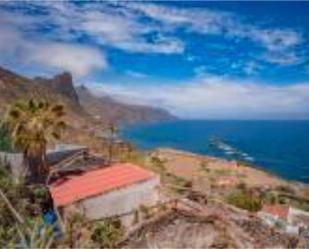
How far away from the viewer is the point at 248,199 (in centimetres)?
5256

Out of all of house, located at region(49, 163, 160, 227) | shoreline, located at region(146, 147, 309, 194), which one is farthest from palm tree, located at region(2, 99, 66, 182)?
shoreline, located at region(146, 147, 309, 194)

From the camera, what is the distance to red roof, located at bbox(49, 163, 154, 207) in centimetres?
3147

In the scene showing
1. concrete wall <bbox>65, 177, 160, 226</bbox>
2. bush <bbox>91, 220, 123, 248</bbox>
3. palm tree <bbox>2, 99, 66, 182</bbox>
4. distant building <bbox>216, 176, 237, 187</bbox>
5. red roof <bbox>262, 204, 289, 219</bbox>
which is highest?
palm tree <bbox>2, 99, 66, 182</bbox>

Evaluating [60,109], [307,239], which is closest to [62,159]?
[60,109]

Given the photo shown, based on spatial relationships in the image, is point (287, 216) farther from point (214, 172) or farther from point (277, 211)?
point (214, 172)

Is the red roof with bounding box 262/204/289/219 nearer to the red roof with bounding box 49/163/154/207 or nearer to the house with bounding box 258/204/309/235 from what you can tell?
the house with bounding box 258/204/309/235

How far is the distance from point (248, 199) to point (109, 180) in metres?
22.3

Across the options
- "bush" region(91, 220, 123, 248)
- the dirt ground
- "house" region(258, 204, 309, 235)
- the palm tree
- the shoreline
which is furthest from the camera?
the shoreline

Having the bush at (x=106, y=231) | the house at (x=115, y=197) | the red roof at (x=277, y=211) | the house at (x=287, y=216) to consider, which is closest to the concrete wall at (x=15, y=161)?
the house at (x=115, y=197)

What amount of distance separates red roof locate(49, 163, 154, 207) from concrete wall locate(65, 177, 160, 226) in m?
0.28

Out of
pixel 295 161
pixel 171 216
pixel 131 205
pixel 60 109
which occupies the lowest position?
pixel 295 161

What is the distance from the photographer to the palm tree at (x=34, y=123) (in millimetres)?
37906

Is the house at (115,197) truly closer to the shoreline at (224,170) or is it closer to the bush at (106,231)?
the bush at (106,231)

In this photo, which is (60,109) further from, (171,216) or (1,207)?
(171,216)
